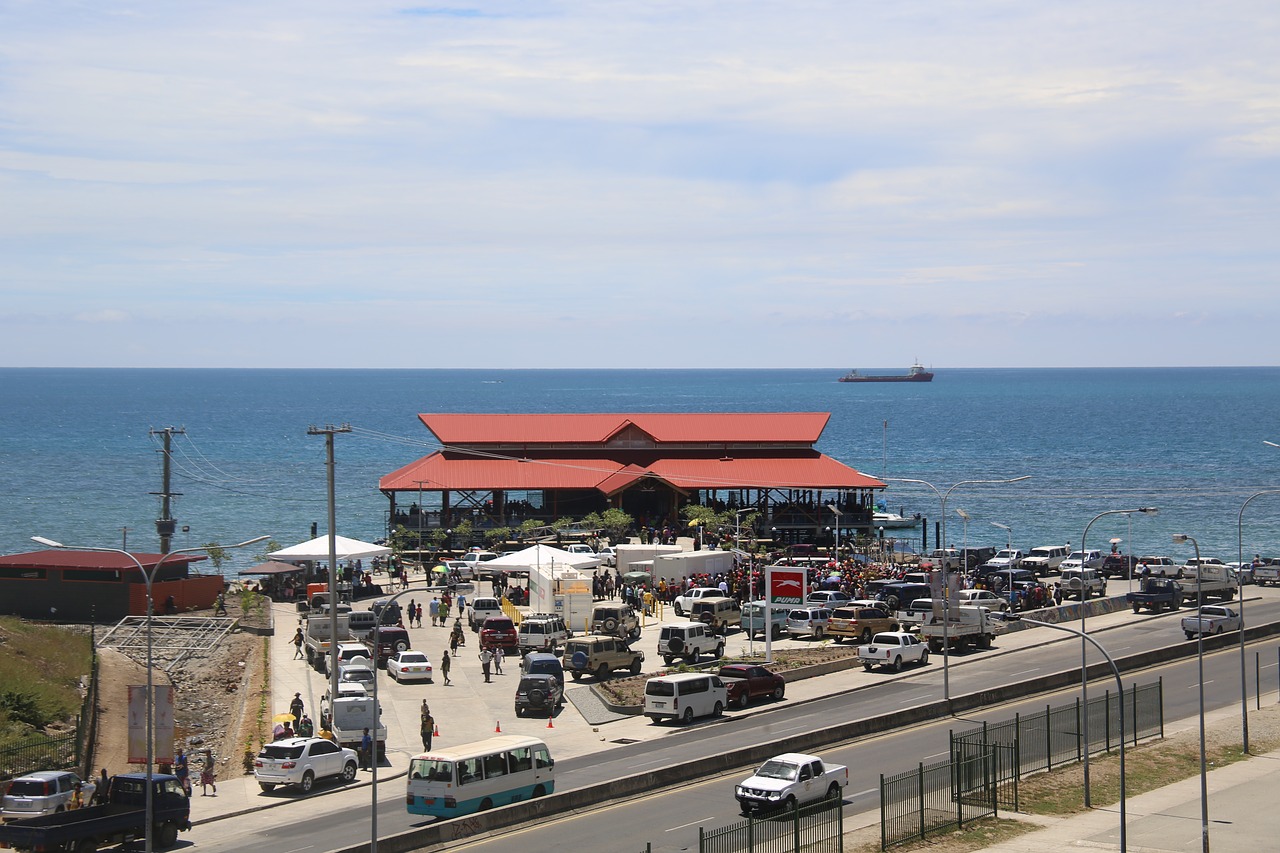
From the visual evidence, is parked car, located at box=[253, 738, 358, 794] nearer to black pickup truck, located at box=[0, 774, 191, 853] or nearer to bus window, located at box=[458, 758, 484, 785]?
black pickup truck, located at box=[0, 774, 191, 853]

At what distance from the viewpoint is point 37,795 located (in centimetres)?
3375

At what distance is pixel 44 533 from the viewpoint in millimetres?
118625

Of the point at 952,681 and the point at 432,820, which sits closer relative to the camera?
the point at 432,820

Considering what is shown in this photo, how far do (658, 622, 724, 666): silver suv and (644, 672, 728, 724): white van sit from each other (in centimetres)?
755

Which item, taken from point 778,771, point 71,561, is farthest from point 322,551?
point 778,771

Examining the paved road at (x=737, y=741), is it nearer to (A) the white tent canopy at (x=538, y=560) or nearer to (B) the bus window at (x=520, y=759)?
(B) the bus window at (x=520, y=759)

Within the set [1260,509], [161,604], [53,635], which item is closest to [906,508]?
[1260,509]

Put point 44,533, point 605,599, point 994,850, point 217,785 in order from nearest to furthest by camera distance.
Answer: point 994,850 < point 217,785 < point 605,599 < point 44,533

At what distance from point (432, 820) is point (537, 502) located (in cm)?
12490

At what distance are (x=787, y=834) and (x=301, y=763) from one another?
14113mm

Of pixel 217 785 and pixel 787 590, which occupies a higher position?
pixel 787 590

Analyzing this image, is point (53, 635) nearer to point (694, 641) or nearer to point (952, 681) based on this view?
point (694, 641)

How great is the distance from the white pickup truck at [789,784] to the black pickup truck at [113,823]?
13181mm

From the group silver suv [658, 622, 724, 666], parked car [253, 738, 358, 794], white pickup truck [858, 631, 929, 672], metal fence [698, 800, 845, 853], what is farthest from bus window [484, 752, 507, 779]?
white pickup truck [858, 631, 929, 672]
